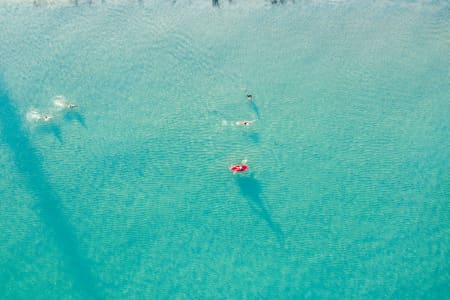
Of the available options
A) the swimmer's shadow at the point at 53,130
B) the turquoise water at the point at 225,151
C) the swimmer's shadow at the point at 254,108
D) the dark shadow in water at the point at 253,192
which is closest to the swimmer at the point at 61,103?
the turquoise water at the point at 225,151

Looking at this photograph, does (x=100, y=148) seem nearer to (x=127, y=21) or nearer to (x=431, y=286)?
(x=127, y=21)

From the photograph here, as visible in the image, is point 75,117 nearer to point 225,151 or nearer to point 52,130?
point 52,130

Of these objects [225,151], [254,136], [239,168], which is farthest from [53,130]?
[254,136]

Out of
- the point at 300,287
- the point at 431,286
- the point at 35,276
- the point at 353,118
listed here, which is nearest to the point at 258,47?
the point at 353,118

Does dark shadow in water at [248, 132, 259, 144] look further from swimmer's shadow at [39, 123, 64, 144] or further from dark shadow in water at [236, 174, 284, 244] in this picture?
swimmer's shadow at [39, 123, 64, 144]

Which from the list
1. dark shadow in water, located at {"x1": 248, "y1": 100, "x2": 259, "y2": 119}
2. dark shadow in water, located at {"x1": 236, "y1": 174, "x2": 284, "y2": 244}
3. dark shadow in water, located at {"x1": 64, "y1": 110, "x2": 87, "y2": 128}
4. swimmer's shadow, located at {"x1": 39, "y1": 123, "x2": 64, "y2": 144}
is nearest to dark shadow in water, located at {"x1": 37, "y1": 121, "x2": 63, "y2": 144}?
swimmer's shadow, located at {"x1": 39, "y1": 123, "x2": 64, "y2": 144}
